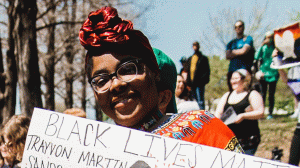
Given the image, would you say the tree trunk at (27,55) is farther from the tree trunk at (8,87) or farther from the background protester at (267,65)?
the background protester at (267,65)

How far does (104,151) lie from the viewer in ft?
4.98

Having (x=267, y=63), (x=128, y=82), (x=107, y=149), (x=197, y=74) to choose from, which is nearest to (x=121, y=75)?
(x=128, y=82)

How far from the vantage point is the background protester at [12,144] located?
2.94 meters

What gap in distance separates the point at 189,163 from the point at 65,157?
50 cm

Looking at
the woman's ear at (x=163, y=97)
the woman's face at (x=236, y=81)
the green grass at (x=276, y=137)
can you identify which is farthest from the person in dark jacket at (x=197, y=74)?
the woman's ear at (x=163, y=97)

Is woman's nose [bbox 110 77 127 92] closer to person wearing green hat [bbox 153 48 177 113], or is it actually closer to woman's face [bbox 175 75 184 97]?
person wearing green hat [bbox 153 48 177 113]

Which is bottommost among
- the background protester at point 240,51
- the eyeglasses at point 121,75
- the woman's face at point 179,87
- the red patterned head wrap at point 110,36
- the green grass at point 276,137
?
the green grass at point 276,137

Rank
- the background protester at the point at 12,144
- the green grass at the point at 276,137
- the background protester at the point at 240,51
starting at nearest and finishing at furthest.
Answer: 1. the background protester at the point at 12,144
2. the background protester at the point at 240,51
3. the green grass at the point at 276,137

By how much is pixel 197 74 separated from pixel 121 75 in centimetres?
601

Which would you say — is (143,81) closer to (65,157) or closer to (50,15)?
(65,157)

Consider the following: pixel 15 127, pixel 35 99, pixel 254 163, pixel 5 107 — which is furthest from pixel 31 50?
pixel 254 163

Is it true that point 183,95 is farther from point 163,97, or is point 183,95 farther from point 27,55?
point 27,55

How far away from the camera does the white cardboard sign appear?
4.50ft

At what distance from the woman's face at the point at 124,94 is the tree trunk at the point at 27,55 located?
6856 millimetres
